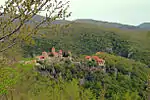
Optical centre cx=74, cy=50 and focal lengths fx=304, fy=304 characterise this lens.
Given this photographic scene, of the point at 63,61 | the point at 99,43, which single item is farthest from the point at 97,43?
the point at 63,61

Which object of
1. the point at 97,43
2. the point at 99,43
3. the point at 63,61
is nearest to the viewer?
the point at 63,61

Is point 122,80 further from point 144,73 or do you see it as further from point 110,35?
point 110,35

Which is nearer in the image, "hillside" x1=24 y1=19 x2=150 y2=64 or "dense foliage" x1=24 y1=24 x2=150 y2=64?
"dense foliage" x1=24 y1=24 x2=150 y2=64

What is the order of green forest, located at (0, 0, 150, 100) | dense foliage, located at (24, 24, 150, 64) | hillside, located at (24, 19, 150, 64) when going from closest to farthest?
green forest, located at (0, 0, 150, 100), dense foliage, located at (24, 24, 150, 64), hillside, located at (24, 19, 150, 64)

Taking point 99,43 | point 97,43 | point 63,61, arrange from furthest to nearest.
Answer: point 99,43 < point 97,43 < point 63,61

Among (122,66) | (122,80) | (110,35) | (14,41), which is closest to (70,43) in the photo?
(110,35)

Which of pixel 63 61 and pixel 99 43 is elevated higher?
pixel 63 61

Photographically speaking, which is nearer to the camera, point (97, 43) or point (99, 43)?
point (97, 43)

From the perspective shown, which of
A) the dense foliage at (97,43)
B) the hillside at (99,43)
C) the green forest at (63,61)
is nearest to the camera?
the green forest at (63,61)

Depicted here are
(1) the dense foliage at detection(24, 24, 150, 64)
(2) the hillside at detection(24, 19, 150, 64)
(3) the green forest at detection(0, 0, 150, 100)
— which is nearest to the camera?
(3) the green forest at detection(0, 0, 150, 100)

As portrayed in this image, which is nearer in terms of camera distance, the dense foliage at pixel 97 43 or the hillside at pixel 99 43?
the dense foliage at pixel 97 43

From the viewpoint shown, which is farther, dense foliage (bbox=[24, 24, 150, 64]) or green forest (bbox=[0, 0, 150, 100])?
dense foliage (bbox=[24, 24, 150, 64])

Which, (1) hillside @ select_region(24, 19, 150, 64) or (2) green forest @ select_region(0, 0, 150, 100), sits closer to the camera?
(2) green forest @ select_region(0, 0, 150, 100)

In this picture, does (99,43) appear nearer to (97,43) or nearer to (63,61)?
(97,43)
